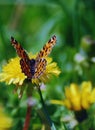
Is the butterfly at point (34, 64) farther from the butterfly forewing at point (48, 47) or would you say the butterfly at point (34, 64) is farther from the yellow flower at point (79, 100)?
the yellow flower at point (79, 100)

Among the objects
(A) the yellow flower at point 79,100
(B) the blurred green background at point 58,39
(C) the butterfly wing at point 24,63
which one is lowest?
(A) the yellow flower at point 79,100

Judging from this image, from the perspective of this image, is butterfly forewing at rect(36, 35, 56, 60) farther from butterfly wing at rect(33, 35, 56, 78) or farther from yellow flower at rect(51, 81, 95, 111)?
yellow flower at rect(51, 81, 95, 111)

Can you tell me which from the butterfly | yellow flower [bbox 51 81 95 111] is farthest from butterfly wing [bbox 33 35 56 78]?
yellow flower [bbox 51 81 95 111]

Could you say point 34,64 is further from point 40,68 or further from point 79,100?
point 79,100

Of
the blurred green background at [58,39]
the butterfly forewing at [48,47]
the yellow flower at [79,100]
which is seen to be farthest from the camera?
the blurred green background at [58,39]

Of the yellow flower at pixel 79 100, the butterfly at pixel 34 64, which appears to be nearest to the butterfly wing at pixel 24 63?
the butterfly at pixel 34 64

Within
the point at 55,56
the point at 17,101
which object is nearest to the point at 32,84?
the point at 17,101

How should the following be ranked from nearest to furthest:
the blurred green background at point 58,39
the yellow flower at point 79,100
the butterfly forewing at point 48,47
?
the butterfly forewing at point 48,47
the yellow flower at point 79,100
the blurred green background at point 58,39

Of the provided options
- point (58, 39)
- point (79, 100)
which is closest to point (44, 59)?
point (79, 100)

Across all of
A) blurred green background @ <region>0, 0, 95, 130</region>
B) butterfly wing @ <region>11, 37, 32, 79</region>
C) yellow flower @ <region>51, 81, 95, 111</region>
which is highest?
blurred green background @ <region>0, 0, 95, 130</region>
